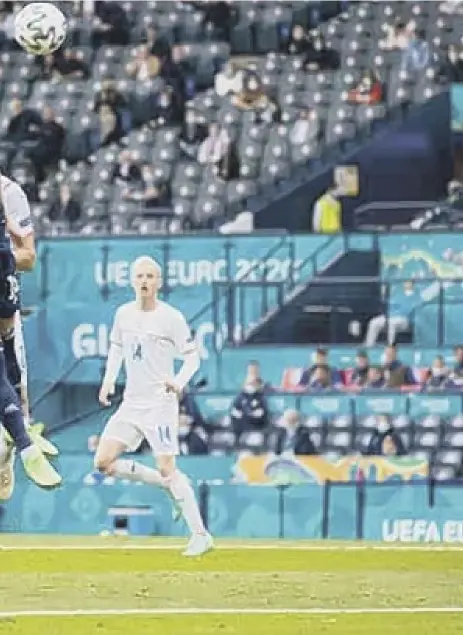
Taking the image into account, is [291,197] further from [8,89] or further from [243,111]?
[8,89]

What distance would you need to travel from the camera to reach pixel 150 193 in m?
27.2

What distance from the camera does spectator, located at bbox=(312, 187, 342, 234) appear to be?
2623cm

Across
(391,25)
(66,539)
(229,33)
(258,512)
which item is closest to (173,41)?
(229,33)

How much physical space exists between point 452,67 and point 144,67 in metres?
4.47

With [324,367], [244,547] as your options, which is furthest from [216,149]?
[244,547]

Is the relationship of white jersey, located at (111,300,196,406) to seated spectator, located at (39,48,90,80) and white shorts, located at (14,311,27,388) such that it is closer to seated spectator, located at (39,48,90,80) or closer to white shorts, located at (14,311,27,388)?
white shorts, located at (14,311,27,388)

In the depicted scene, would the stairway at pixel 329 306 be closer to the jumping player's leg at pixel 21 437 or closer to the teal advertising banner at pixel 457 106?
the teal advertising banner at pixel 457 106

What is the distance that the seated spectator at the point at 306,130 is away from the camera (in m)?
27.5

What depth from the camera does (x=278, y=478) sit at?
22172mm

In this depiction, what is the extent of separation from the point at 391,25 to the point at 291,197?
3.29 m

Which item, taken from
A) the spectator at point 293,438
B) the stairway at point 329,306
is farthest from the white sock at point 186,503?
the stairway at point 329,306

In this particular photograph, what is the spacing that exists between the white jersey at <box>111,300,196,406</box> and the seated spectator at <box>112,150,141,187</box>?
11.7m

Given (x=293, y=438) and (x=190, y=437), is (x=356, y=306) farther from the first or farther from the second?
(x=190, y=437)

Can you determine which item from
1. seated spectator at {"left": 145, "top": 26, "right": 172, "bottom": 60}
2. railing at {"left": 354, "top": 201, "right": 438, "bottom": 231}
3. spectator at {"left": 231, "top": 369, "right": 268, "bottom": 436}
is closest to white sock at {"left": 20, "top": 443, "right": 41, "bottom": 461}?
spectator at {"left": 231, "top": 369, "right": 268, "bottom": 436}
